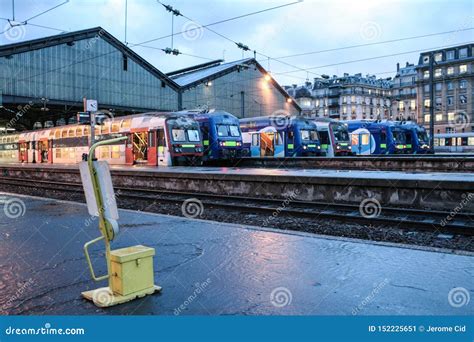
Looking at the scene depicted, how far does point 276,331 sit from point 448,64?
3822 inches

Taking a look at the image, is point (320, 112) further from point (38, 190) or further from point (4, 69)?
point (38, 190)

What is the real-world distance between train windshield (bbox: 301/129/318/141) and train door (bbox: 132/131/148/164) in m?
10.4

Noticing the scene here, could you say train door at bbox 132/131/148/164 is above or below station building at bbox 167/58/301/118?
below

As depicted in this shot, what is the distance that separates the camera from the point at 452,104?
8819cm

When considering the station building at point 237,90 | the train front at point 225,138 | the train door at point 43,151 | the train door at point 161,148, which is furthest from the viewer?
the station building at point 237,90

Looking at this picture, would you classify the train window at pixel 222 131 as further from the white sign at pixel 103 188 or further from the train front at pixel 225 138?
the white sign at pixel 103 188

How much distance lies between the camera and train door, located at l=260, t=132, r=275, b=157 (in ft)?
98.5

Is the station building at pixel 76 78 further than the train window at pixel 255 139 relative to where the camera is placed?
Yes

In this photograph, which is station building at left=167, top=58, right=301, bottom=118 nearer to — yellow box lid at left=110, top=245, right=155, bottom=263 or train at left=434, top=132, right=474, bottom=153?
train at left=434, top=132, right=474, bottom=153

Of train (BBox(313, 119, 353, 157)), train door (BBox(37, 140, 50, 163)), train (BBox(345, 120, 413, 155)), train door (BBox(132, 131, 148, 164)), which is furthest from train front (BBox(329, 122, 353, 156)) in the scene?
train door (BBox(37, 140, 50, 163))

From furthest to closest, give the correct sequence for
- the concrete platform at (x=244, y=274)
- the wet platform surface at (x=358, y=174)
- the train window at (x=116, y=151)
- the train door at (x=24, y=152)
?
the train door at (x=24, y=152)
the train window at (x=116, y=151)
the wet platform surface at (x=358, y=174)
the concrete platform at (x=244, y=274)

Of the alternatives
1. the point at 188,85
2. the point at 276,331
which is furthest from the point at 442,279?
the point at 188,85

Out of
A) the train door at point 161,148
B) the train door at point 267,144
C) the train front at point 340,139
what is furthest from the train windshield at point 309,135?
the train door at point 161,148

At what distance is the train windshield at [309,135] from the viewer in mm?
29953
